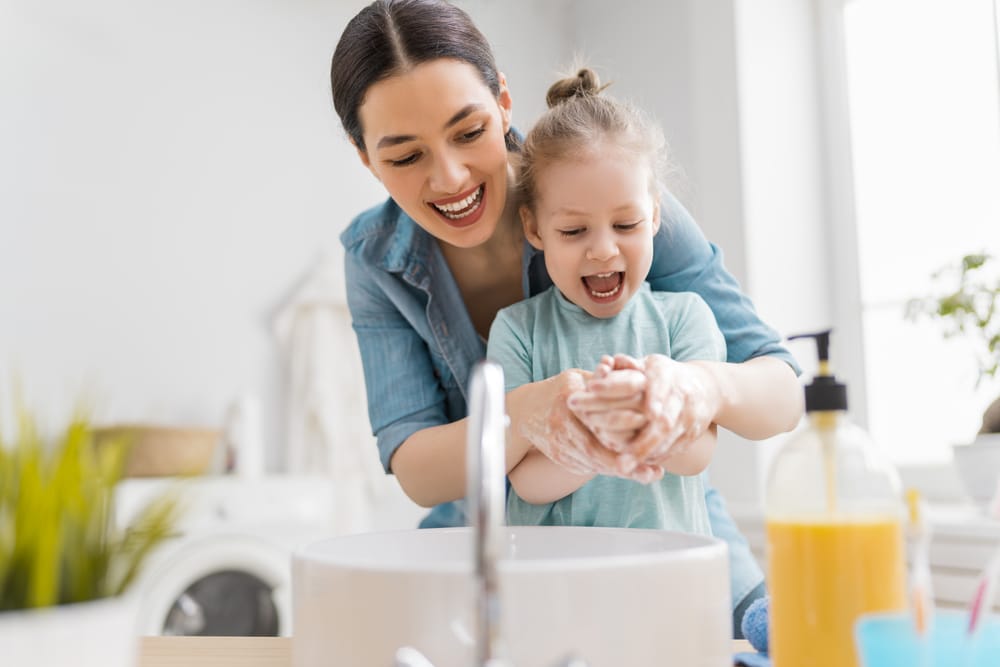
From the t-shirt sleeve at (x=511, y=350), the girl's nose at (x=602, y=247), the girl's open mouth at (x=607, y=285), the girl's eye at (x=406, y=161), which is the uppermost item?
the girl's eye at (x=406, y=161)

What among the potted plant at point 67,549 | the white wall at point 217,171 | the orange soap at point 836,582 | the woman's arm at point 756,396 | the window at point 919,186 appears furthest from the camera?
the white wall at point 217,171

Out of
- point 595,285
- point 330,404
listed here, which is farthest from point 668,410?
point 330,404

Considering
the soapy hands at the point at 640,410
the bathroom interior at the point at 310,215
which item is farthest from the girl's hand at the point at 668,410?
the bathroom interior at the point at 310,215

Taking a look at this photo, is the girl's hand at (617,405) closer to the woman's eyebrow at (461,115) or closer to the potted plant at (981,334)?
the woman's eyebrow at (461,115)

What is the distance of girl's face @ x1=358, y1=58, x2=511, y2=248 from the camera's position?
1.08 meters

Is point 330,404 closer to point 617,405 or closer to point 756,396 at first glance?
point 756,396

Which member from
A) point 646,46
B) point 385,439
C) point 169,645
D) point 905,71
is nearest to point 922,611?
point 169,645

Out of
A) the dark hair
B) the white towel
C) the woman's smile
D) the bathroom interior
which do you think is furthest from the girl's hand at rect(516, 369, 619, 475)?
the white towel

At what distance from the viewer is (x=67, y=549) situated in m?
0.38

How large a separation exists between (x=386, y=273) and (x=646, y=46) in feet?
7.21

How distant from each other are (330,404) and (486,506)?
9.00 feet

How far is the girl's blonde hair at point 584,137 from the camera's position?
3.64 feet

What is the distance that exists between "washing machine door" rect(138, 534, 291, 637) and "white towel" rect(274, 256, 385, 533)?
383mm

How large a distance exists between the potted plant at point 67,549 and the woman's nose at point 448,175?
708 millimetres
